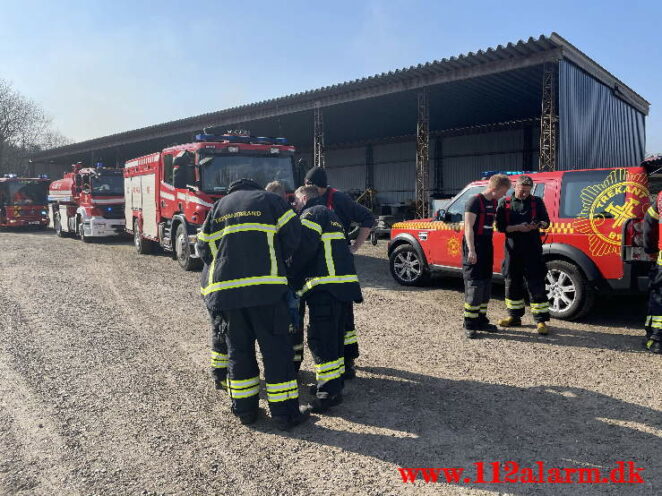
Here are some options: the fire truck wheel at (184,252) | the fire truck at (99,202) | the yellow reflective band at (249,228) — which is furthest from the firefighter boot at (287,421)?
the fire truck at (99,202)

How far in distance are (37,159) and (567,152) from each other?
3513 centimetres

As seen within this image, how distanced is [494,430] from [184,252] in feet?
26.6

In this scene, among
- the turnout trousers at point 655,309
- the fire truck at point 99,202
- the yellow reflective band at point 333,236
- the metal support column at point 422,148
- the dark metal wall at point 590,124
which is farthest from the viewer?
the fire truck at point 99,202

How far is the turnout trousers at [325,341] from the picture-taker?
3.74m

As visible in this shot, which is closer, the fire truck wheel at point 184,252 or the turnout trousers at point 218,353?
the turnout trousers at point 218,353

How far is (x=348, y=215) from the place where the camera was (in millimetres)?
4547

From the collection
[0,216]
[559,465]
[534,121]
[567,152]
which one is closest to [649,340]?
[559,465]

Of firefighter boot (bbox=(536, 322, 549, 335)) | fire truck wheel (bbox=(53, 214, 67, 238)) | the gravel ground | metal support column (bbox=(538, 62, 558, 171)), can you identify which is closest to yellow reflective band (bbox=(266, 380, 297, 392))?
the gravel ground

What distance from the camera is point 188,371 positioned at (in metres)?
4.59

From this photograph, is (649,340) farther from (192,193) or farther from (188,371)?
(192,193)

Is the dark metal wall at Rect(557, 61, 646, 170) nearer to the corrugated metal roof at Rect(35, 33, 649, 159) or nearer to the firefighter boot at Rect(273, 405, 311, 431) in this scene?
the corrugated metal roof at Rect(35, 33, 649, 159)

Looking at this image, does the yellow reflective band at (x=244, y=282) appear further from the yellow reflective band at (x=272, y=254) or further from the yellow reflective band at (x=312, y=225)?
the yellow reflective band at (x=312, y=225)

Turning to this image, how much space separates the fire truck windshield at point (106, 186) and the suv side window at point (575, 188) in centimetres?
1344

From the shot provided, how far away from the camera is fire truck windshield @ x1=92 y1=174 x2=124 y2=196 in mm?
15789
